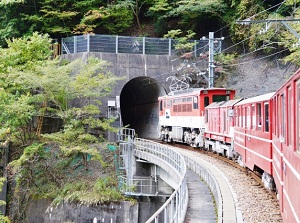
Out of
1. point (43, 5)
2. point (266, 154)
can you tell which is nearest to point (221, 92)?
point (266, 154)

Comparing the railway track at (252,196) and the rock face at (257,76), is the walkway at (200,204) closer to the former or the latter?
the railway track at (252,196)

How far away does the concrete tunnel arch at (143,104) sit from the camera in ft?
112

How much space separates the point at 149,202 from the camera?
71.5 ft

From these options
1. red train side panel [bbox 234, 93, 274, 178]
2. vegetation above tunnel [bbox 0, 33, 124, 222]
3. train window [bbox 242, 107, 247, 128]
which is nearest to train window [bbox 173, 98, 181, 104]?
vegetation above tunnel [bbox 0, 33, 124, 222]

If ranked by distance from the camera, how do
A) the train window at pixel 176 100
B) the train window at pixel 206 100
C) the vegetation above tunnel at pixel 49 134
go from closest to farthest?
the vegetation above tunnel at pixel 49 134
the train window at pixel 206 100
the train window at pixel 176 100

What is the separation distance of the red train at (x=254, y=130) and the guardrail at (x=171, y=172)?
2120mm

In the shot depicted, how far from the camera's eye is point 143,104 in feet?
129

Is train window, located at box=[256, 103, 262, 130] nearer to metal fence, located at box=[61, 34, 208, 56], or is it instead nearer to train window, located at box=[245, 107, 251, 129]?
train window, located at box=[245, 107, 251, 129]

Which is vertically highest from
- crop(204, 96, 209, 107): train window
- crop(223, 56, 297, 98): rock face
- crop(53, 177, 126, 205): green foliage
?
crop(223, 56, 297, 98): rock face

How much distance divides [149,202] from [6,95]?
8.80 m

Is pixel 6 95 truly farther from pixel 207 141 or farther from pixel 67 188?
pixel 207 141

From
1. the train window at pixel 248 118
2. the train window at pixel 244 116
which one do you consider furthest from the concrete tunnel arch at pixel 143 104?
the train window at pixel 248 118

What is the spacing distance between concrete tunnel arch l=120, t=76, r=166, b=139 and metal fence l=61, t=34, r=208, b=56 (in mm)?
2219

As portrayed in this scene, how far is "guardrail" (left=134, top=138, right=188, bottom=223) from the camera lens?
8.59 meters
